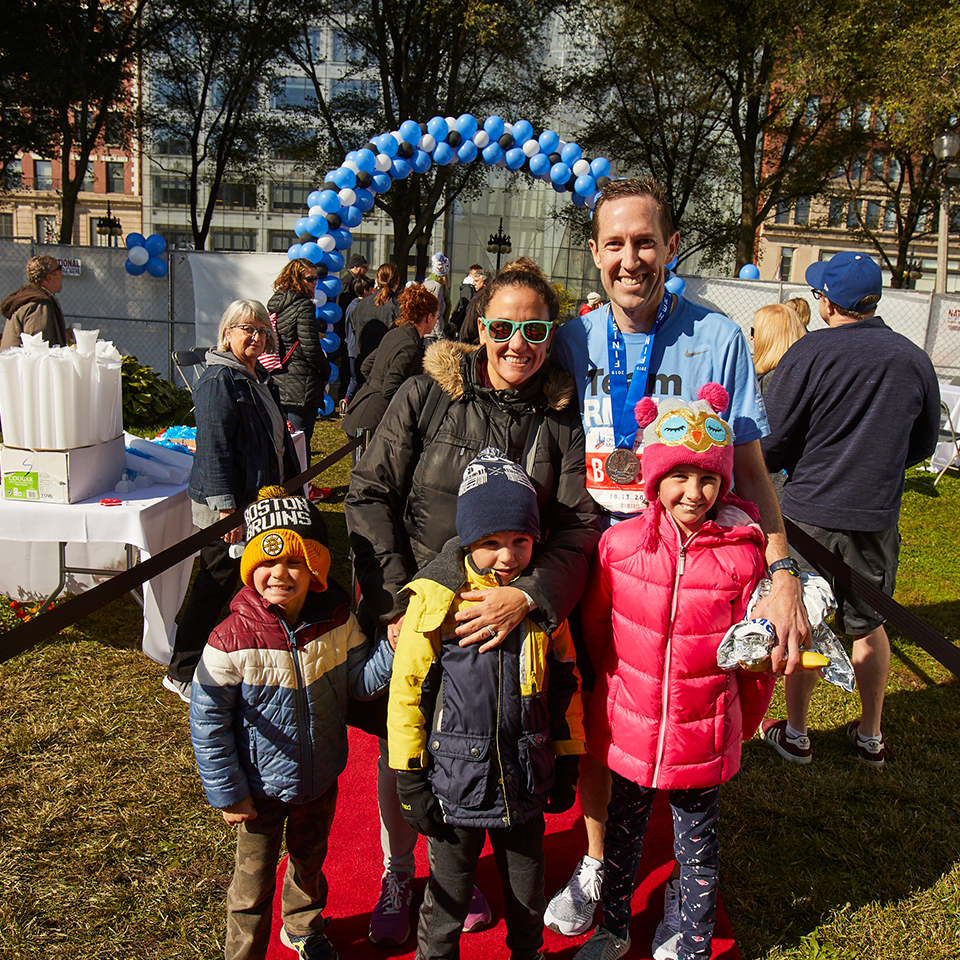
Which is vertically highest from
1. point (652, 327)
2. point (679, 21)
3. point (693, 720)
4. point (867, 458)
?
point (679, 21)

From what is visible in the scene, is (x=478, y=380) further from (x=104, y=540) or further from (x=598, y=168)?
(x=598, y=168)

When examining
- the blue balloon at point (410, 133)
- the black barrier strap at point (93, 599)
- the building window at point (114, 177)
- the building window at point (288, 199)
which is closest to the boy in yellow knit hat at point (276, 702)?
the black barrier strap at point (93, 599)

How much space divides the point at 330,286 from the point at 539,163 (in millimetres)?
3556

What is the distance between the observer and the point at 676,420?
7.06 ft

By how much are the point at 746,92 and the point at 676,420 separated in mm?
22285

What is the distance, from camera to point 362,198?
10508 millimetres

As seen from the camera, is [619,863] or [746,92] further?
[746,92]

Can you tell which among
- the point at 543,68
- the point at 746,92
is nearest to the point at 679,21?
the point at 746,92

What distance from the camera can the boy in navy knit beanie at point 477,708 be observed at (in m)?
2.07

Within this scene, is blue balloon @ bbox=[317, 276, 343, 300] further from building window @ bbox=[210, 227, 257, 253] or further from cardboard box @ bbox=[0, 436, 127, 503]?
building window @ bbox=[210, 227, 257, 253]

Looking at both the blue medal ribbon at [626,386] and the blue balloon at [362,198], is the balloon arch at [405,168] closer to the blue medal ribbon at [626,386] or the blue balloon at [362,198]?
the blue balloon at [362,198]

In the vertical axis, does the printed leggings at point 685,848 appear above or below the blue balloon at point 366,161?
below

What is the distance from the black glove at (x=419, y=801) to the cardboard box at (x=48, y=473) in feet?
8.81

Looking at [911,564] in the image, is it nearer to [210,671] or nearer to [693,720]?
[693,720]
